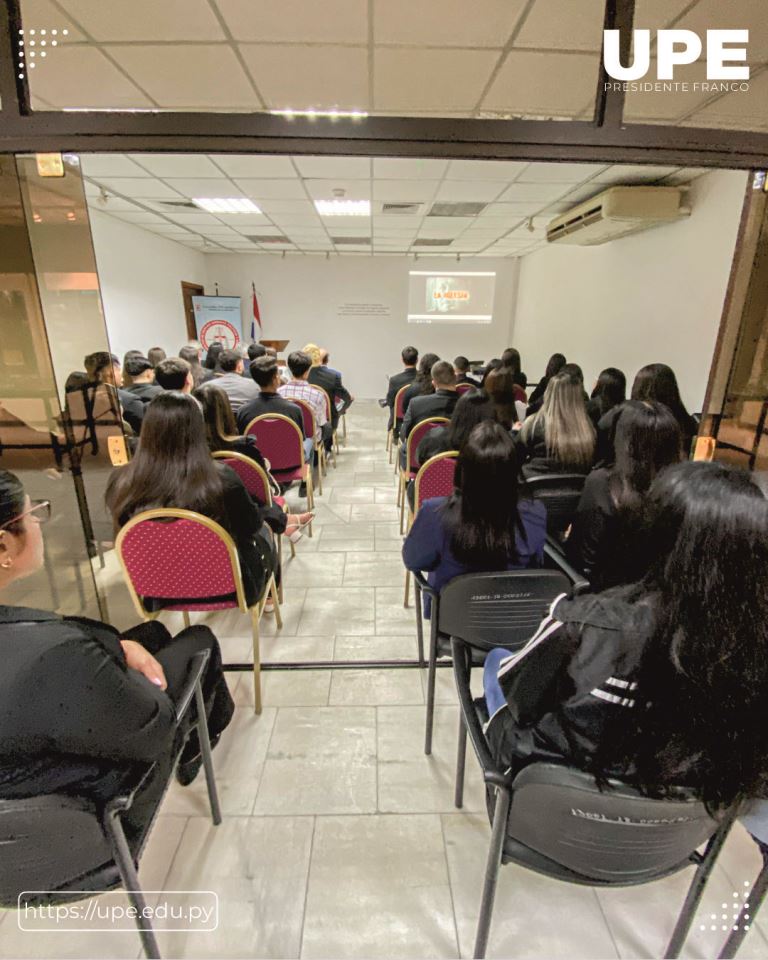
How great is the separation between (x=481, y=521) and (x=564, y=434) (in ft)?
3.98

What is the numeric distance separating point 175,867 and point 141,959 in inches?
8.0

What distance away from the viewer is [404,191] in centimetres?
431

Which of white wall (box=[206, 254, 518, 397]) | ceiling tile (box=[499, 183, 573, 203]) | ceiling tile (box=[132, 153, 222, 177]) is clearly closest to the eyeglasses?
ceiling tile (box=[132, 153, 222, 177])

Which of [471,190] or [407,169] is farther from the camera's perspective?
[471,190]

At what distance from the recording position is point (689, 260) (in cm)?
382

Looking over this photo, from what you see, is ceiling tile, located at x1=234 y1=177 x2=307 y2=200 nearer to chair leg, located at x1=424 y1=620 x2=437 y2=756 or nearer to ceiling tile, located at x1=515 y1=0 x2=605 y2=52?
ceiling tile, located at x1=515 y1=0 x2=605 y2=52

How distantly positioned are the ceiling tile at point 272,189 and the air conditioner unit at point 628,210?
270 centimetres

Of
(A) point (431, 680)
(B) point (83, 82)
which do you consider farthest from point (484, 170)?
(A) point (431, 680)

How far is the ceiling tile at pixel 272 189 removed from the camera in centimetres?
407

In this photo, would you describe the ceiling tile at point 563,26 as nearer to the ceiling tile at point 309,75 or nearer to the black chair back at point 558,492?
the ceiling tile at point 309,75

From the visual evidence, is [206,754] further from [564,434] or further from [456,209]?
[456,209]

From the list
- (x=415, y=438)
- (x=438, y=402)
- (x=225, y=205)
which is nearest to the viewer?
(x=415, y=438)

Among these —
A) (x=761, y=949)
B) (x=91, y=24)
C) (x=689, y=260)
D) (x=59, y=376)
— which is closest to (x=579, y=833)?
(x=761, y=949)

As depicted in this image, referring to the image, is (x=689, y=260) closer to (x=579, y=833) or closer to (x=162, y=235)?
(x=579, y=833)
